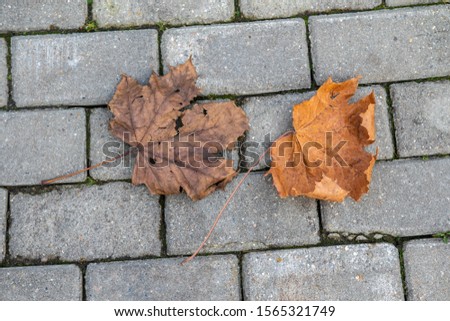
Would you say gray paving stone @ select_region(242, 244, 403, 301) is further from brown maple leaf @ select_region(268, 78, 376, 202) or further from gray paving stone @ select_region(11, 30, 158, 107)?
gray paving stone @ select_region(11, 30, 158, 107)

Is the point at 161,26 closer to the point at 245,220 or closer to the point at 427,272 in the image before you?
the point at 245,220

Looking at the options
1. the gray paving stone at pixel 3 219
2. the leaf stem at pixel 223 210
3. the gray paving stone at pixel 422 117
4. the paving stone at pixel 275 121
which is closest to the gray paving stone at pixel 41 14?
the gray paving stone at pixel 3 219

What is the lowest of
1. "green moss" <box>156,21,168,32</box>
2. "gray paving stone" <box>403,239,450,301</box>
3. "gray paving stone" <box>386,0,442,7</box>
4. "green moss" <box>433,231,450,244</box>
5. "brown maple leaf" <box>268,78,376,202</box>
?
"gray paving stone" <box>403,239,450,301</box>

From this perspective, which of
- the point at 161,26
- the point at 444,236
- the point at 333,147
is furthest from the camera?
the point at 161,26

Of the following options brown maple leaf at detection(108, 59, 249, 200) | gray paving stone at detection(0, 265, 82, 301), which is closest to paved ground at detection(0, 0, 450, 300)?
gray paving stone at detection(0, 265, 82, 301)

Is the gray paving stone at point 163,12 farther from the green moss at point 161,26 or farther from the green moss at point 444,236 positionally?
the green moss at point 444,236

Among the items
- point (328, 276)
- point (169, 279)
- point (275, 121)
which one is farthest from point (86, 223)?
point (328, 276)
